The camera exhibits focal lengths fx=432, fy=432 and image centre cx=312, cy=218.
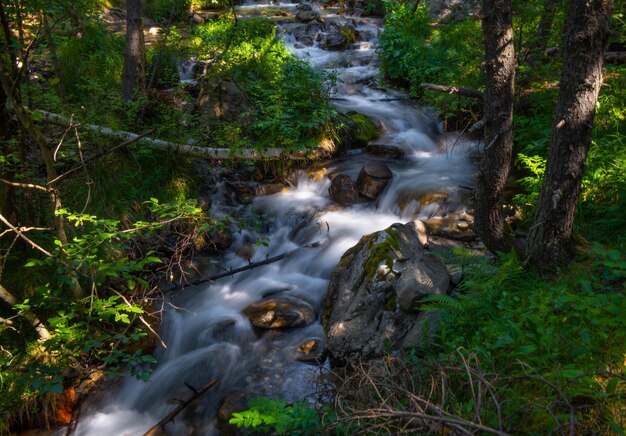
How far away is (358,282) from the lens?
17.6 ft

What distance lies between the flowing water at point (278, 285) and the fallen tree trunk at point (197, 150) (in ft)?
1.98

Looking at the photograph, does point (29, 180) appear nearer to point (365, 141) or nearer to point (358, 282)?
point (358, 282)

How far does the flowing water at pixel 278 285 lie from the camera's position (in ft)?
17.0

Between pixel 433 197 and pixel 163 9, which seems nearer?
pixel 433 197

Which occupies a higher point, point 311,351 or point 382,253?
point 382,253

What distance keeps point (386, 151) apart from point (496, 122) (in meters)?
5.14

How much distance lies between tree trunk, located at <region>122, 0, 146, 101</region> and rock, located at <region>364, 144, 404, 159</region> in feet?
16.7

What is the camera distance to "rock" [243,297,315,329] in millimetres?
6027

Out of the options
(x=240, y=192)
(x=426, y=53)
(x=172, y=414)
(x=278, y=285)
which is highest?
(x=426, y=53)

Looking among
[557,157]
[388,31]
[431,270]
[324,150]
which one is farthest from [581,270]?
[388,31]

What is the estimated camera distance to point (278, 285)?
274 inches

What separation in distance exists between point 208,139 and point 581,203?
6.25 metres

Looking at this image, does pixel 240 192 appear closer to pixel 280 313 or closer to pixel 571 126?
pixel 280 313

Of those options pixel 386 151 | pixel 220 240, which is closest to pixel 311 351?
pixel 220 240
